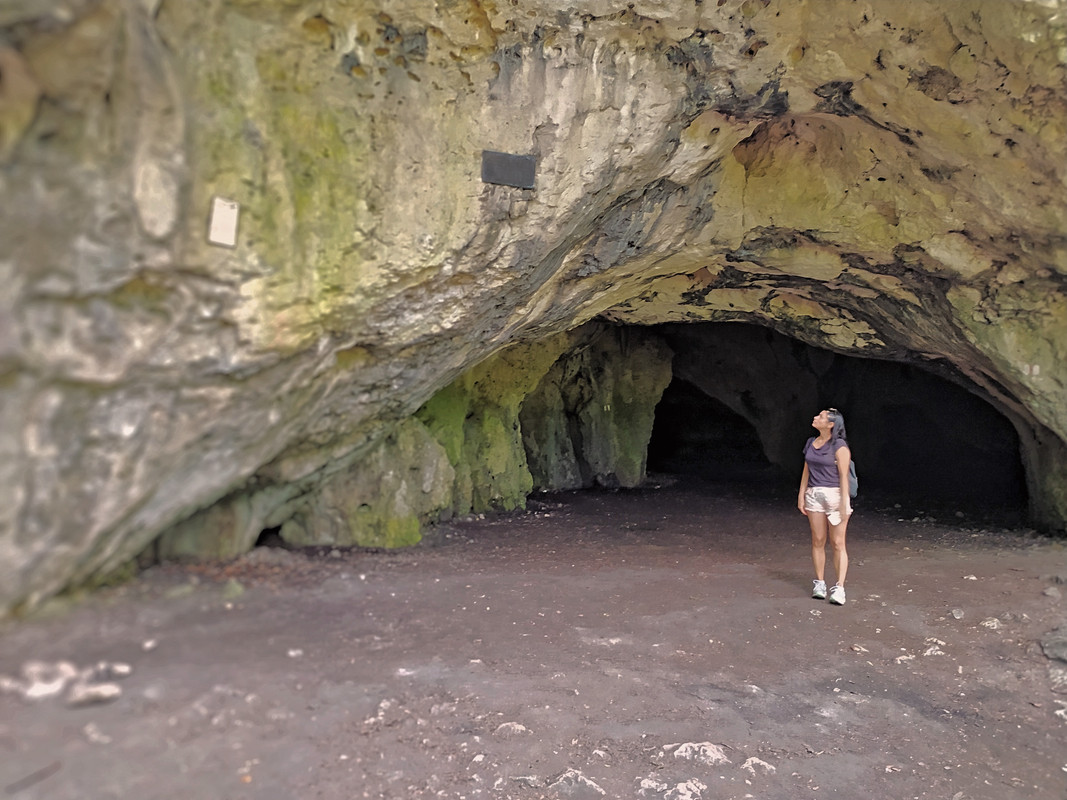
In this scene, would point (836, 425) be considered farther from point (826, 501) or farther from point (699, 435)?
point (699, 435)

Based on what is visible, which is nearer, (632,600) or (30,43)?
(30,43)

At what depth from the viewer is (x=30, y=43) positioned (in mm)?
2047

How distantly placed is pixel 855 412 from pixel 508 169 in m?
11.2

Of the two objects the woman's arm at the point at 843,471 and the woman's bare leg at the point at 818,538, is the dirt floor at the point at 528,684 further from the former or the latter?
the woman's arm at the point at 843,471

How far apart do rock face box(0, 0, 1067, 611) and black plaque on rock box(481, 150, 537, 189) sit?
0.06 metres

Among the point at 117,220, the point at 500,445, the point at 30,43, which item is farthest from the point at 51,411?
the point at 500,445

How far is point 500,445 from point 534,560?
271 centimetres

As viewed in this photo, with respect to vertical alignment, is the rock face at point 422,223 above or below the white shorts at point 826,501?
above

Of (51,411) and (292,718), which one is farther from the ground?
(51,411)

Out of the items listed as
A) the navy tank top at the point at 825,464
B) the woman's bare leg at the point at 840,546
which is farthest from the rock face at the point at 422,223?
the woman's bare leg at the point at 840,546

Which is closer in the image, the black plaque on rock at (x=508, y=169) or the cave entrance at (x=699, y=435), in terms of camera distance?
the black plaque on rock at (x=508, y=169)

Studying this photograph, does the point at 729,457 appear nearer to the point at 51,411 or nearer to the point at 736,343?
the point at 736,343

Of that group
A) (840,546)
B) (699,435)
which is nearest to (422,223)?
(840,546)

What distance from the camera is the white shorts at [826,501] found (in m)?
4.79
